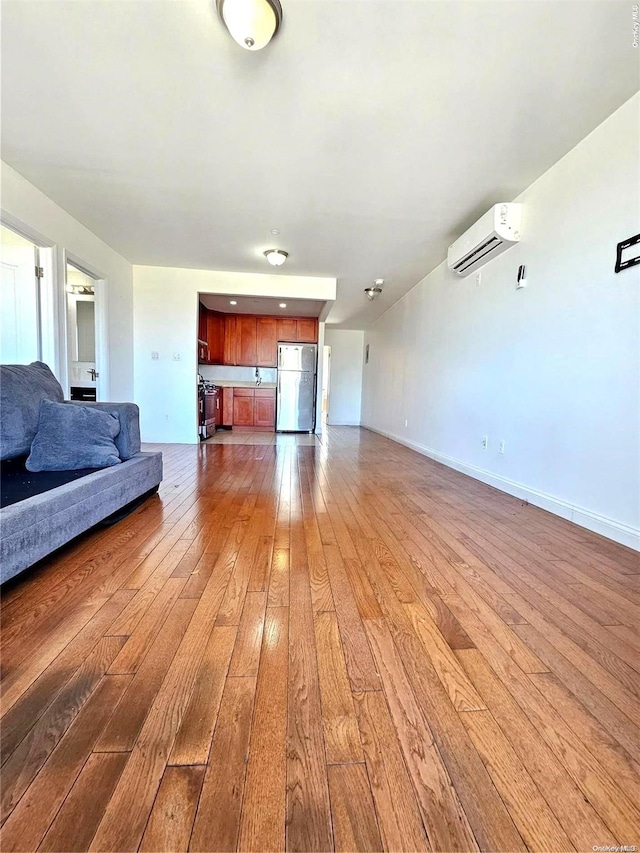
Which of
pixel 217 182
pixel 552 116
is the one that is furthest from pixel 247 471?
pixel 552 116

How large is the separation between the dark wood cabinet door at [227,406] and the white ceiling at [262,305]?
4.99ft

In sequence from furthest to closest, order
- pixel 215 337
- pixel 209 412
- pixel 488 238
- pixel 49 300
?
pixel 215 337
pixel 209 412
pixel 49 300
pixel 488 238

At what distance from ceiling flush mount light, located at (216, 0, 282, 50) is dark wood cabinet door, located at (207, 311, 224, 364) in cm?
526

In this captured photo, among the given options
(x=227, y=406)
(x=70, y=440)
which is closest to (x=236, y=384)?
(x=227, y=406)

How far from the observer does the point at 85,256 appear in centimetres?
377

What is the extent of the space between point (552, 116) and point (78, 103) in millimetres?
2777

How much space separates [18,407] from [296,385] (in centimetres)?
502

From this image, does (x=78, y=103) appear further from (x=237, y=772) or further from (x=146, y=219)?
(x=237, y=772)

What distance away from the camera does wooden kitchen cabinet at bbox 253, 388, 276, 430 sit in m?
6.91

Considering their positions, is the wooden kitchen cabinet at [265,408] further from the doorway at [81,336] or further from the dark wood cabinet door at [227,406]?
the doorway at [81,336]

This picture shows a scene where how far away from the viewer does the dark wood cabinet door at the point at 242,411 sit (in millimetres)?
6898

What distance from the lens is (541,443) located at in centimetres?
257

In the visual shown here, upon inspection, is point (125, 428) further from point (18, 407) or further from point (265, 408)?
point (265, 408)

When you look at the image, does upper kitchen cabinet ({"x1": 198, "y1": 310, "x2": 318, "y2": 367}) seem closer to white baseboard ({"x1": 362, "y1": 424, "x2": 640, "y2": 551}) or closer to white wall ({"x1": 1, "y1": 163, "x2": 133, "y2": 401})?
white wall ({"x1": 1, "y1": 163, "x2": 133, "y2": 401})
